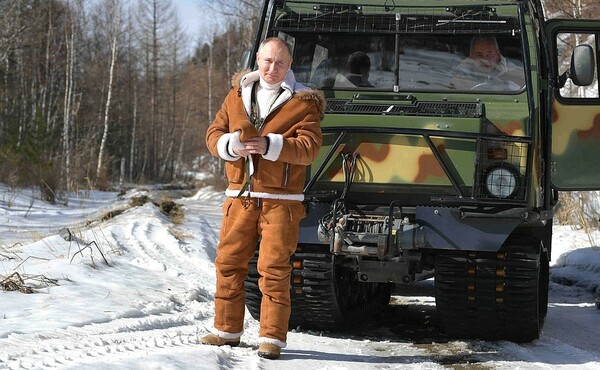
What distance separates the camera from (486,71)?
625cm

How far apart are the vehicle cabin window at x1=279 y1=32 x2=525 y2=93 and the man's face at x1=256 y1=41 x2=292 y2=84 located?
5.71 feet

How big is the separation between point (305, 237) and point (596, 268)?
5.76m

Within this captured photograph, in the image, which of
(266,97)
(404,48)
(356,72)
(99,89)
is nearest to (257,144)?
(266,97)

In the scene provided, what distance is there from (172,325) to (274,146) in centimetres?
172

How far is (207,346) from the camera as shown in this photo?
475cm

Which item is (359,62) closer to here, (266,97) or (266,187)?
(266,97)

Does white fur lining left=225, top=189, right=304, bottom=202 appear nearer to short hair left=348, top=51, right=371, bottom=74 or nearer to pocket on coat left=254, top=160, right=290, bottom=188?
pocket on coat left=254, top=160, right=290, bottom=188

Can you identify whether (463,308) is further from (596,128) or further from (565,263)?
(565,263)

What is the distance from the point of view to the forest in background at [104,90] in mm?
24697

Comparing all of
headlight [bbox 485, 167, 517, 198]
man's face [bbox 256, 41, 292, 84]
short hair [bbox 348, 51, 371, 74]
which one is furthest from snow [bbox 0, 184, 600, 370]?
short hair [bbox 348, 51, 371, 74]

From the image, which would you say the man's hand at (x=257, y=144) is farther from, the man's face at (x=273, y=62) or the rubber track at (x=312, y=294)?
the rubber track at (x=312, y=294)

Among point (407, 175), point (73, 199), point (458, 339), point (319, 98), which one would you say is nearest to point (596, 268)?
point (458, 339)

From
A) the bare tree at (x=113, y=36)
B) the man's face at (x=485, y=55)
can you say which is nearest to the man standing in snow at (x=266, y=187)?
the man's face at (x=485, y=55)

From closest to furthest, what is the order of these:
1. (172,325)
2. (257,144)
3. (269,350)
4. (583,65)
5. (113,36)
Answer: (257,144), (269,350), (172,325), (583,65), (113,36)
